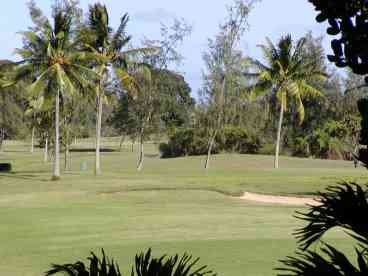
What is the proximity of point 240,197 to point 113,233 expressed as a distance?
13.7 metres

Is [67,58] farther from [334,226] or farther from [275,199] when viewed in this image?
[334,226]

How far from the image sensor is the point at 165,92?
Answer: 61875mm

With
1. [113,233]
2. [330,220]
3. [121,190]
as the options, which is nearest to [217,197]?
[121,190]

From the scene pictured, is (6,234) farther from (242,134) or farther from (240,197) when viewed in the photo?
(242,134)

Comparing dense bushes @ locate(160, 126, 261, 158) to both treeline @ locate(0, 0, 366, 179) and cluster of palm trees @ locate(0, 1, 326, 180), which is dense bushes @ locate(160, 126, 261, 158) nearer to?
treeline @ locate(0, 0, 366, 179)

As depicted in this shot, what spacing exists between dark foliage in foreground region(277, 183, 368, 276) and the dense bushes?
6356cm

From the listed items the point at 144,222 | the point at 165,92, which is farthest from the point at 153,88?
the point at 144,222

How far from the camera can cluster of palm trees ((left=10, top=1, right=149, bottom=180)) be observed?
3725 cm

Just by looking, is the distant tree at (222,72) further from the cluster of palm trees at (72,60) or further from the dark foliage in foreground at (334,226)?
the dark foliage in foreground at (334,226)

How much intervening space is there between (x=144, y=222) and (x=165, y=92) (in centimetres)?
4328

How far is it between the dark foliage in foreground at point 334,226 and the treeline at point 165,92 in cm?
2436

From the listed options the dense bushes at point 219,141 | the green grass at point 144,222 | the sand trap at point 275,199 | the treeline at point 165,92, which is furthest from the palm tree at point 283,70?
the sand trap at point 275,199

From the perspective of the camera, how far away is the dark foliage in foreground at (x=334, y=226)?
2836 millimetres

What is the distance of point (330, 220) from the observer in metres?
3.15
